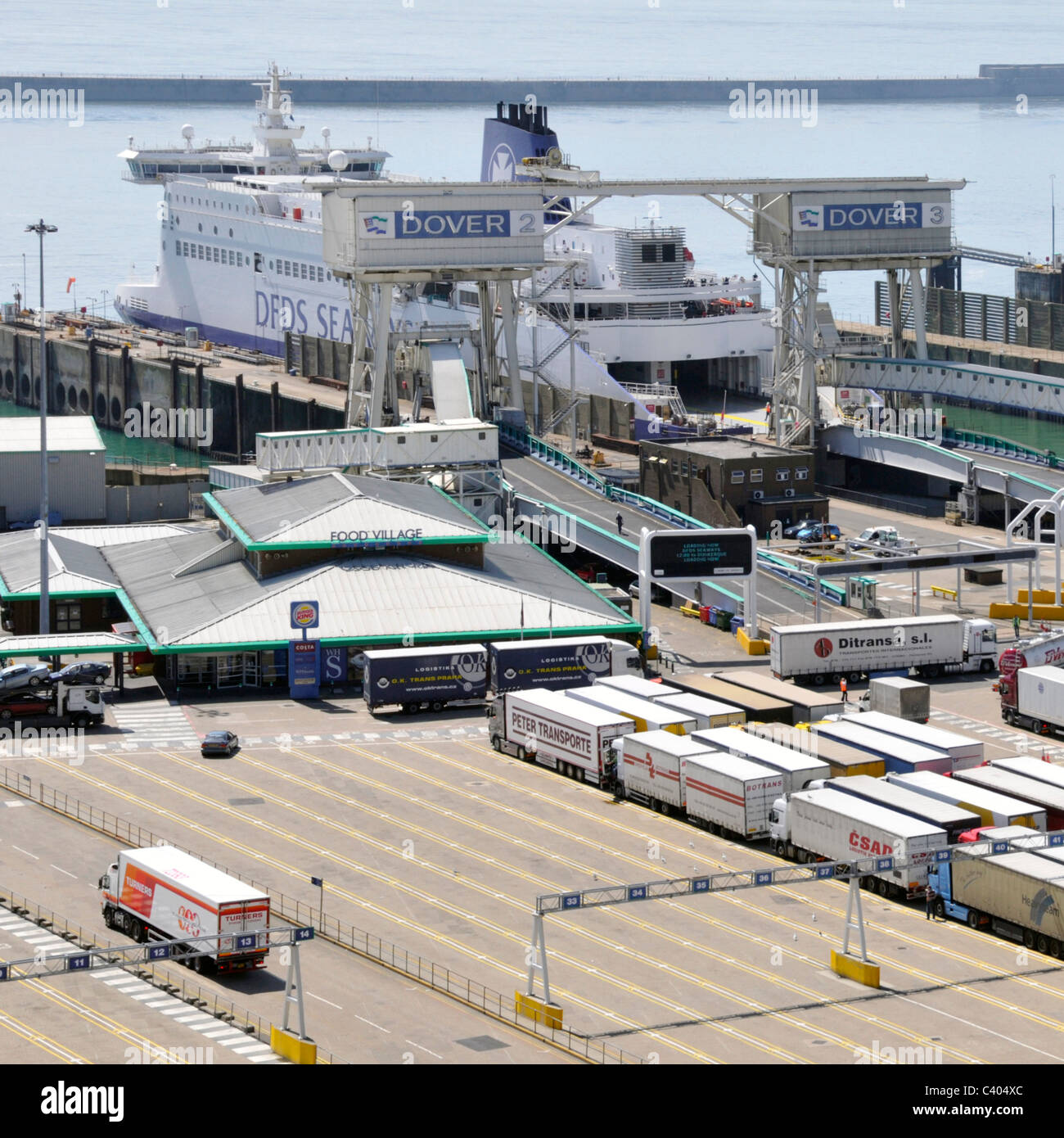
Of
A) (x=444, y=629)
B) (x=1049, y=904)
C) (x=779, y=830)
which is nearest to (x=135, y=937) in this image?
(x=779, y=830)

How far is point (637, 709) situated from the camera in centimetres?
6425

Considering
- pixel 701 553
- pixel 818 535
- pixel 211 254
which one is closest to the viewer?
pixel 701 553

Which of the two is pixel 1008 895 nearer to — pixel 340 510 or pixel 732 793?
pixel 732 793

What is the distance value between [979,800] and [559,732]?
1365 centimetres

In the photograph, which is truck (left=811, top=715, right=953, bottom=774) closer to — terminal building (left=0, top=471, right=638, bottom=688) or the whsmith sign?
terminal building (left=0, top=471, right=638, bottom=688)

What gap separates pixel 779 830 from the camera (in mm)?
55625

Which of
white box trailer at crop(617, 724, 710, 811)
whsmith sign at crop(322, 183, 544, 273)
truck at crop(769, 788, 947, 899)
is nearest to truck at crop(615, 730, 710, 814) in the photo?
white box trailer at crop(617, 724, 710, 811)

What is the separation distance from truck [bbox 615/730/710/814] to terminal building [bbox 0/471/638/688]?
46.0ft

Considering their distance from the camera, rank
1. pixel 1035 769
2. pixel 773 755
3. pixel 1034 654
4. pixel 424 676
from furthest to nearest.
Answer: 1. pixel 1034 654
2. pixel 424 676
3. pixel 773 755
4. pixel 1035 769

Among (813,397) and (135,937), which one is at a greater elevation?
(813,397)

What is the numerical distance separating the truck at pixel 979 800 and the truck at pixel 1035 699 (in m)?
9.82

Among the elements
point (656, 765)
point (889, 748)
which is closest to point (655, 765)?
point (656, 765)

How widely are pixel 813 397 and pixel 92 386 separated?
5718 cm
